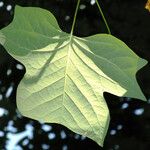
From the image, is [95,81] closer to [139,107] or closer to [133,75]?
[133,75]

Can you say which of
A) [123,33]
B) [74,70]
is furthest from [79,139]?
[74,70]

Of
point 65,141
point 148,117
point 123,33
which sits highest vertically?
point 123,33

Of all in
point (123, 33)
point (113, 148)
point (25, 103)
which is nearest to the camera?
point (25, 103)

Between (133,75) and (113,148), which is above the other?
(133,75)

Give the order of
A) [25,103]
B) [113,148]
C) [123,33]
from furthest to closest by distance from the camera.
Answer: [113,148]
[123,33]
[25,103]

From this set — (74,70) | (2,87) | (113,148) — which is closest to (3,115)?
(2,87)

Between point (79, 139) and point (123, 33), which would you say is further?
point (79, 139)
